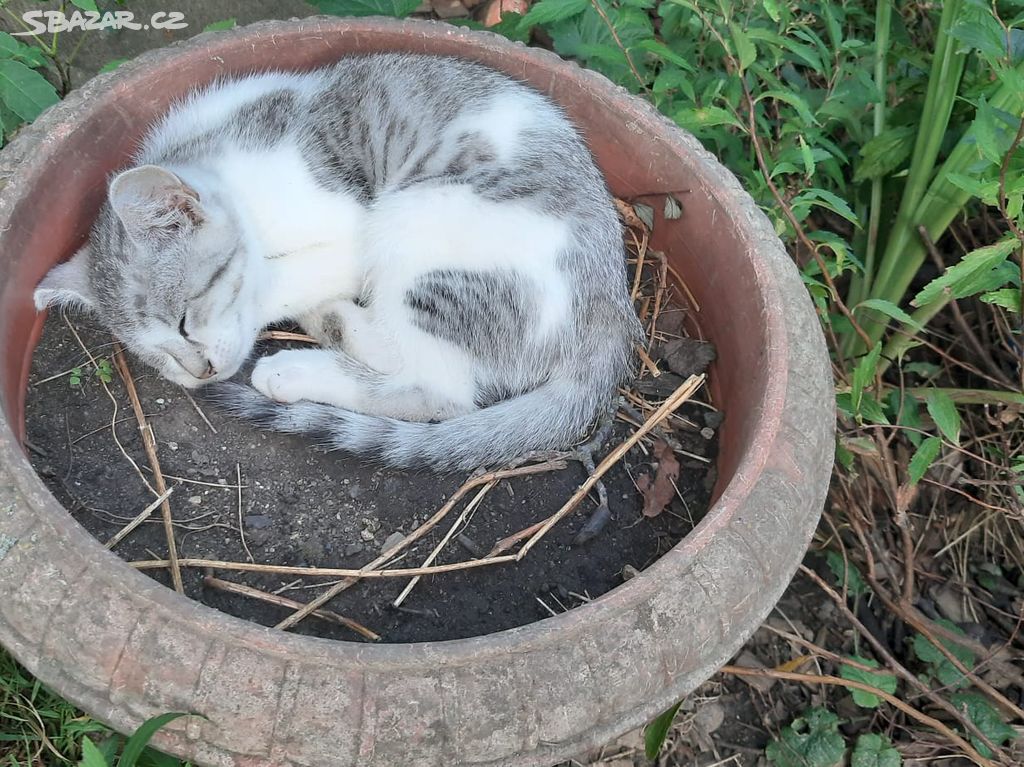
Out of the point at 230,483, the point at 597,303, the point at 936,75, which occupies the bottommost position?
the point at 230,483

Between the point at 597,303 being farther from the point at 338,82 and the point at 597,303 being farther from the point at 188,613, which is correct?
the point at 188,613

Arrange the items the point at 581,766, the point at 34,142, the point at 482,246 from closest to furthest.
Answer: the point at 34,142 < the point at 482,246 < the point at 581,766

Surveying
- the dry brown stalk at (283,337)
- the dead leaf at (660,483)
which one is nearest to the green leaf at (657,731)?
the dead leaf at (660,483)

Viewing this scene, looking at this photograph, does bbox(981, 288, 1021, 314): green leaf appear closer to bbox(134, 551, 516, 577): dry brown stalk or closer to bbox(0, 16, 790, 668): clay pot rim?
bbox(0, 16, 790, 668): clay pot rim

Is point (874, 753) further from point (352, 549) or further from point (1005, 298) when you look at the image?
point (352, 549)

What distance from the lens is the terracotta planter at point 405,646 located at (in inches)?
47.5

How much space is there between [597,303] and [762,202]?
584mm

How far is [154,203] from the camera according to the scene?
172 cm

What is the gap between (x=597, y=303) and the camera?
76.3 inches

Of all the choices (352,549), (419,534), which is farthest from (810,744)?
(352,549)

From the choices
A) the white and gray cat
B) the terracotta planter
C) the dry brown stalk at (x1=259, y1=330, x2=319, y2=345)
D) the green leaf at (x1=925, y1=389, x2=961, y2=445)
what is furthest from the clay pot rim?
the dry brown stalk at (x1=259, y1=330, x2=319, y2=345)

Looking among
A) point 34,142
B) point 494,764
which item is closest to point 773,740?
point 494,764

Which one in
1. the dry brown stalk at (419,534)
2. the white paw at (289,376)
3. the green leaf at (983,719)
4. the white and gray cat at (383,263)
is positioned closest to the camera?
the dry brown stalk at (419,534)

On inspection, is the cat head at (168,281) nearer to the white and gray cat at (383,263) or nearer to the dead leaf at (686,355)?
the white and gray cat at (383,263)
